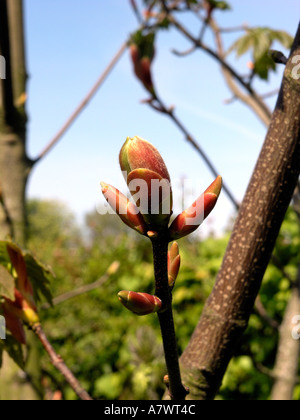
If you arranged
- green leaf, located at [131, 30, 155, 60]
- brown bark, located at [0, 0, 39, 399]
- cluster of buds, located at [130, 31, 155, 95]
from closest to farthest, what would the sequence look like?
1. brown bark, located at [0, 0, 39, 399]
2. cluster of buds, located at [130, 31, 155, 95]
3. green leaf, located at [131, 30, 155, 60]

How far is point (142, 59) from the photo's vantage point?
159 centimetres

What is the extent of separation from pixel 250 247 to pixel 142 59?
3.93 ft

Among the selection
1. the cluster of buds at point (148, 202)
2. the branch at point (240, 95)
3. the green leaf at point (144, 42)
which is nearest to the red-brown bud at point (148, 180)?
the cluster of buds at point (148, 202)

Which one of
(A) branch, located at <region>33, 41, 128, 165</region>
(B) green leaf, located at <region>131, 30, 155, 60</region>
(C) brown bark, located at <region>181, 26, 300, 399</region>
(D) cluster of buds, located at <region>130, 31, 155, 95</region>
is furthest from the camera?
(B) green leaf, located at <region>131, 30, 155, 60</region>

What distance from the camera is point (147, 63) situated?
5.09ft

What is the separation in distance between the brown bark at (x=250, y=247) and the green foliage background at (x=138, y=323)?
4.71ft

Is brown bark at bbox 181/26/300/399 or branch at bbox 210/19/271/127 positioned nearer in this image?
brown bark at bbox 181/26/300/399

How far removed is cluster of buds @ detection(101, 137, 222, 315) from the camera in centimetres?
35

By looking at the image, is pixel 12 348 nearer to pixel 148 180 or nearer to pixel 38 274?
pixel 38 274

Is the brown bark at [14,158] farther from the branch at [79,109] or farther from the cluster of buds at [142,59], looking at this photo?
the cluster of buds at [142,59]

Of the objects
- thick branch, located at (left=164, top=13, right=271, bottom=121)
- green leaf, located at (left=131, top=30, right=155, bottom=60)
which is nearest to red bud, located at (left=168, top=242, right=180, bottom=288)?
thick branch, located at (left=164, top=13, right=271, bottom=121)

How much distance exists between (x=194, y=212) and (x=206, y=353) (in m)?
0.27

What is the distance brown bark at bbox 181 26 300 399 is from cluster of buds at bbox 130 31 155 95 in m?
0.98

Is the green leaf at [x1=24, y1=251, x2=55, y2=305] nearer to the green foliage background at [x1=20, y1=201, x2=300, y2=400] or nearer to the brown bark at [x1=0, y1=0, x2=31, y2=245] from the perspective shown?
the brown bark at [x1=0, y1=0, x2=31, y2=245]
